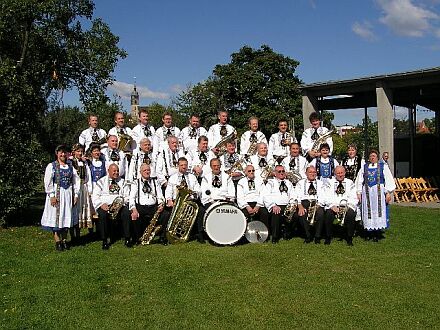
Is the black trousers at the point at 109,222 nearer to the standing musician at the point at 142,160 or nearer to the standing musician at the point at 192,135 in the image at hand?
the standing musician at the point at 142,160

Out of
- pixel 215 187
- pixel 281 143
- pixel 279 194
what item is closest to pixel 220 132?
pixel 281 143

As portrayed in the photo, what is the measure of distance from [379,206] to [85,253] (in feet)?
17.2

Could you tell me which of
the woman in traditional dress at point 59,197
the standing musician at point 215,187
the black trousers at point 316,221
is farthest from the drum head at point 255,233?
the woman in traditional dress at point 59,197

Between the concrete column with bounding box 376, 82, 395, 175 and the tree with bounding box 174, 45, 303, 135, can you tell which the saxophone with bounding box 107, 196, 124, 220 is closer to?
the concrete column with bounding box 376, 82, 395, 175

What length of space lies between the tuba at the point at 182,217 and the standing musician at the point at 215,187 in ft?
0.70

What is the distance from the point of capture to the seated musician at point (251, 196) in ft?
29.8

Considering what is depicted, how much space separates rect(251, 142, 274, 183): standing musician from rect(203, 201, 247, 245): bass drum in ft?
4.05

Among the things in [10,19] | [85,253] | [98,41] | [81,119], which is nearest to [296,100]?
[81,119]

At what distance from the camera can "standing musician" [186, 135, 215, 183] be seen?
952cm

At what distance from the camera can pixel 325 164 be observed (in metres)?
9.52

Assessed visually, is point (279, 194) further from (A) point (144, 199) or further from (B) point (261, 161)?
(A) point (144, 199)

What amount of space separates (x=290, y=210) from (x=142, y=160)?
2973 mm

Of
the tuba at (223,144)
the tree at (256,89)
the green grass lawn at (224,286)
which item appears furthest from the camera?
the tree at (256,89)

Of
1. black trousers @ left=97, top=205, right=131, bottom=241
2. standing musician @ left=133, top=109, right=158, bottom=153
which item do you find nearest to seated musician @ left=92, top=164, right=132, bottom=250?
black trousers @ left=97, top=205, right=131, bottom=241
